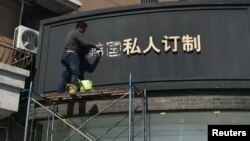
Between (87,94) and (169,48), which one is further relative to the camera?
(169,48)

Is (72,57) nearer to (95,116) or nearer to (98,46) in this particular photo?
(98,46)

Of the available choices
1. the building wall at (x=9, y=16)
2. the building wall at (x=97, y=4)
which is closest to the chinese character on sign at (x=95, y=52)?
the building wall at (x=9, y=16)

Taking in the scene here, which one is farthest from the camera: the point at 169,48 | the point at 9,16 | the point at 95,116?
the point at 9,16

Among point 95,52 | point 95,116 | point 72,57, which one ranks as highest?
point 95,52

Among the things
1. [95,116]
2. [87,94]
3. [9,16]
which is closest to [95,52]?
[87,94]

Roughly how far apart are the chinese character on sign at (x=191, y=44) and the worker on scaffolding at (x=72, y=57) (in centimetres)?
178

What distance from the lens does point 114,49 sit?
1018cm

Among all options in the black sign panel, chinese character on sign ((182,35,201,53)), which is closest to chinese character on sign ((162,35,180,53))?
the black sign panel

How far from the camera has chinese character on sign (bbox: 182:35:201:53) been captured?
9.72 m

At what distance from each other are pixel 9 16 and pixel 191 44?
4684 mm

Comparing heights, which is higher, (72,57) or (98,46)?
(98,46)

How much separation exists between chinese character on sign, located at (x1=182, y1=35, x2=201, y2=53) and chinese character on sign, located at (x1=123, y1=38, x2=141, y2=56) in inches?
36.6

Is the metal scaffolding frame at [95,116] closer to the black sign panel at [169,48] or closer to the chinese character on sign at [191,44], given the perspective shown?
the black sign panel at [169,48]

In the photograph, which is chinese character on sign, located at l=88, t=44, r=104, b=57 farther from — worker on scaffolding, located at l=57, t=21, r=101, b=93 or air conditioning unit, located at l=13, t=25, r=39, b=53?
air conditioning unit, located at l=13, t=25, r=39, b=53
